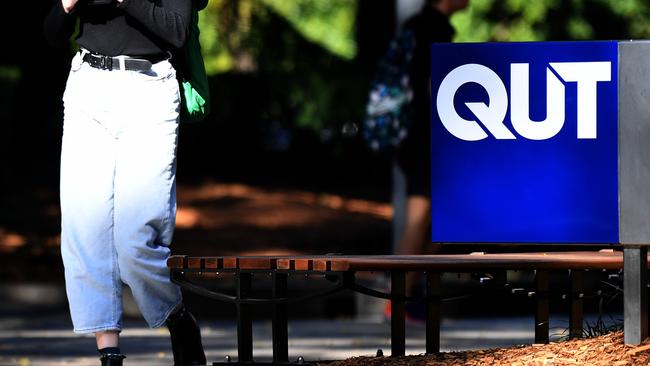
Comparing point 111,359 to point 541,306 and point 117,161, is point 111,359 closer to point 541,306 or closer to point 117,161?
point 117,161

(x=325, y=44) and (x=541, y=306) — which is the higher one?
(x=325, y=44)

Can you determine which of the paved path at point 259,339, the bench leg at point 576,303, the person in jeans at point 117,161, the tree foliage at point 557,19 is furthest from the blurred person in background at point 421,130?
the tree foliage at point 557,19

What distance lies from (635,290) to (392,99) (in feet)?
16.6

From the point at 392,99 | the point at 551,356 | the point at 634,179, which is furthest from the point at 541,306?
the point at 392,99

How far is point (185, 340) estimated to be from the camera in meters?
6.59

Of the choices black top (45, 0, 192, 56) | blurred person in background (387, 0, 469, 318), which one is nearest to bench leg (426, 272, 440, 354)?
black top (45, 0, 192, 56)

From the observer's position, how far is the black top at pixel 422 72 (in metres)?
10.5

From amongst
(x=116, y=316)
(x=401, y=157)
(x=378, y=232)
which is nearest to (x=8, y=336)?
(x=401, y=157)

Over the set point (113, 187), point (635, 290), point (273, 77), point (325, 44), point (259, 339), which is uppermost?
point (325, 44)

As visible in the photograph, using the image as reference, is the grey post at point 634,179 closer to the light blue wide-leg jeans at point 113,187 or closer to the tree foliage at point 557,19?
the light blue wide-leg jeans at point 113,187

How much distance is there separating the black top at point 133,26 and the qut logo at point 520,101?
102cm

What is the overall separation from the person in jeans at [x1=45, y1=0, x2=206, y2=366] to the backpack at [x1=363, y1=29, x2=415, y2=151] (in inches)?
172

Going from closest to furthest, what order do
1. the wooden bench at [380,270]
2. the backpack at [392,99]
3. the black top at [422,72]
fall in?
the wooden bench at [380,270]
the black top at [422,72]
the backpack at [392,99]

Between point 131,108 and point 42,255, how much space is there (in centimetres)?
908
